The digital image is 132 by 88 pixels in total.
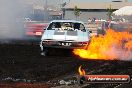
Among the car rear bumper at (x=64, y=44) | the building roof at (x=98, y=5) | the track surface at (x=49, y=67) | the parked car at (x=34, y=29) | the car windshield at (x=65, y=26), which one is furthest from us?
the building roof at (x=98, y=5)

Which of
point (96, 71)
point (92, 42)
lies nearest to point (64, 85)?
point (96, 71)

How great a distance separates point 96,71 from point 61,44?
12.0ft

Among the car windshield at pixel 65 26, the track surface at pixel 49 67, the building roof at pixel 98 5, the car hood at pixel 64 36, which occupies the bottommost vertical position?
the building roof at pixel 98 5

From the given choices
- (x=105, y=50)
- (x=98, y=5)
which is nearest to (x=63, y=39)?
(x=105, y=50)

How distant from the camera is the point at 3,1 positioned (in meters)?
25.7

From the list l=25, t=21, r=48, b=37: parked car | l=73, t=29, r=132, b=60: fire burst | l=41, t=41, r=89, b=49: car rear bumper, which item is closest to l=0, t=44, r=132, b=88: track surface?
l=41, t=41, r=89, b=49: car rear bumper

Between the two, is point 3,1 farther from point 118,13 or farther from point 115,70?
point 118,13

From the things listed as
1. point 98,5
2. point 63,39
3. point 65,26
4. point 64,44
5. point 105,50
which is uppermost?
point 65,26

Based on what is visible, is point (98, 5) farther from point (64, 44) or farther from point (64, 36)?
point (64, 44)

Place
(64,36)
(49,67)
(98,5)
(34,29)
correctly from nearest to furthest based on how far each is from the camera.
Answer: (49,67) < (64,36) < (34,29) < (98,5)

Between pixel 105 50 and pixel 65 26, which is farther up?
pixel 65 26

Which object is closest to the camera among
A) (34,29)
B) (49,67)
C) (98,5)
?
(49,67)

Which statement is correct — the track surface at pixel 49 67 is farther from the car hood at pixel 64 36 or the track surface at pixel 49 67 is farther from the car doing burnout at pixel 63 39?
the car hood at pixel 64 36

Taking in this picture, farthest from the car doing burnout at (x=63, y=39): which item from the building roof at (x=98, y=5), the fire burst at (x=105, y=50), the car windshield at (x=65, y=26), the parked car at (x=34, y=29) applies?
→ the building roof at (x=98, y=5)
